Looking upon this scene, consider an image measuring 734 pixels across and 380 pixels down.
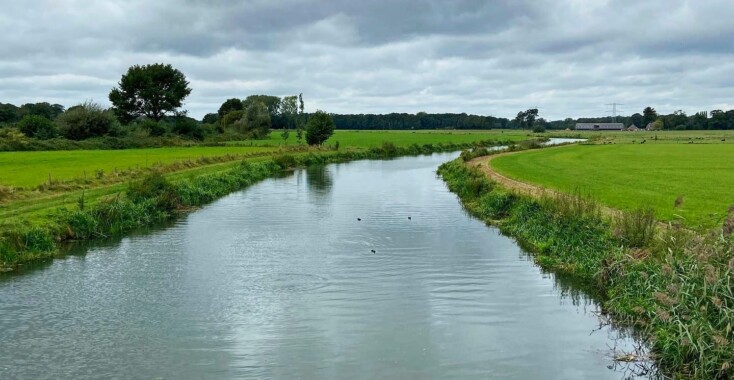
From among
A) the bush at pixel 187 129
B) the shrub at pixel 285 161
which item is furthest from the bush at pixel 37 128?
the shrub at pixel 285 161

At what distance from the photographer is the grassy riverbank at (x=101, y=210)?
17.1 m

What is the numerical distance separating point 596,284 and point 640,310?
120 inches

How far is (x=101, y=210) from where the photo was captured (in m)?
21.4

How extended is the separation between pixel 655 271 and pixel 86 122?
201 feet

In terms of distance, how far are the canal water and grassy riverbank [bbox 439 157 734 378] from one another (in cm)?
68

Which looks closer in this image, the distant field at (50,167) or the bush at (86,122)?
the distant field at (50,167)

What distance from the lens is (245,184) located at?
38656 mm

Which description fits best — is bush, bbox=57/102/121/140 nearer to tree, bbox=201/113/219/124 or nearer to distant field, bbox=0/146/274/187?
distant field, bbox=0/146/274/187

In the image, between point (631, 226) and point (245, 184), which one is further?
point (245, 184)

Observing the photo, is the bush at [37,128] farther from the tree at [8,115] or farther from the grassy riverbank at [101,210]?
the tree at [8,115]

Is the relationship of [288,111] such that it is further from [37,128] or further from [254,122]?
[37,128]

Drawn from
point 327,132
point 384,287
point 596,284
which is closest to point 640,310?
point 596,284

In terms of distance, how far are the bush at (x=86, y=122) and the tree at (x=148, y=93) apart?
65.1ft

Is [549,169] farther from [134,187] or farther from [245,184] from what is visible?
[134,187]
